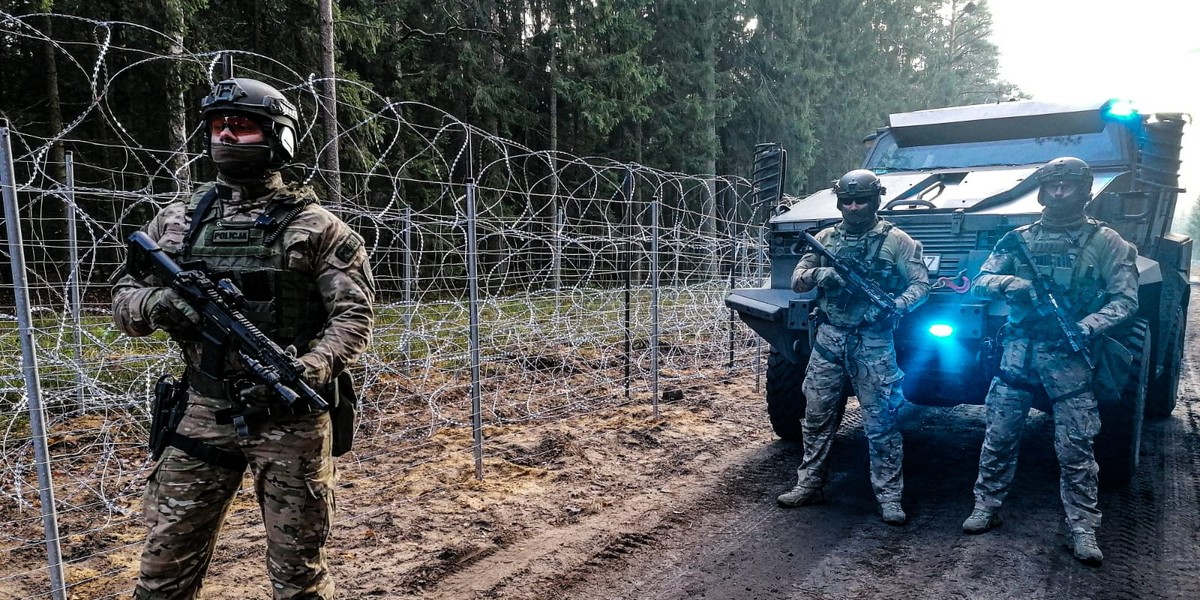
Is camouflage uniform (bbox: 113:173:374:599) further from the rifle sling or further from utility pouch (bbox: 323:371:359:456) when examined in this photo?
utility pouch (bbox: 323:371:359:456)

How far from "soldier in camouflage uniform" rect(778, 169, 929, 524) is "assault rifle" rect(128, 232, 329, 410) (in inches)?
107

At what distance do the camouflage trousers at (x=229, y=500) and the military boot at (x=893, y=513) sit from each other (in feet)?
9.26

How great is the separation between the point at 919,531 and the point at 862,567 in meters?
0.60

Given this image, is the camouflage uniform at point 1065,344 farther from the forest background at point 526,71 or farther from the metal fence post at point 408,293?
the forest background at point 526,71

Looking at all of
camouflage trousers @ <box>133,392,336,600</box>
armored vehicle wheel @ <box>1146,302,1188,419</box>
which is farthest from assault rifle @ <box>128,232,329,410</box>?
armored vehicle wheel @ <box>1146,302,1188,419</box>

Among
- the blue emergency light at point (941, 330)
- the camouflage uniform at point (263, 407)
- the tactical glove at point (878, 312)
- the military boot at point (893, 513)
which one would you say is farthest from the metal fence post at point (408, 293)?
the blue emergency light at point (941, 330)

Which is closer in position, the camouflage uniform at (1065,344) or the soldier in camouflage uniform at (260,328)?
the soldier in camouflage uniform at (260,328)

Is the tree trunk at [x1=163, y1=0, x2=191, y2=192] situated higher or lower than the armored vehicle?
higher

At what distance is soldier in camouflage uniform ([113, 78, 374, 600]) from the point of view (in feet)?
6.64

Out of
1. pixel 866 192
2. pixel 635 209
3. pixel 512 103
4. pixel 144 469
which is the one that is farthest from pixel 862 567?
pixel 635 209

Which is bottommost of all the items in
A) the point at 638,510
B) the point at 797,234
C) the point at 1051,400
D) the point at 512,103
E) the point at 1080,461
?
the point at 638,510

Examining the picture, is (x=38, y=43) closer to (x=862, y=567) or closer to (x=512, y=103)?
(x=512, y=103)

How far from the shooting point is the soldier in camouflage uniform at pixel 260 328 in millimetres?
2025

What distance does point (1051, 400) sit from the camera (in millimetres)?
3443
